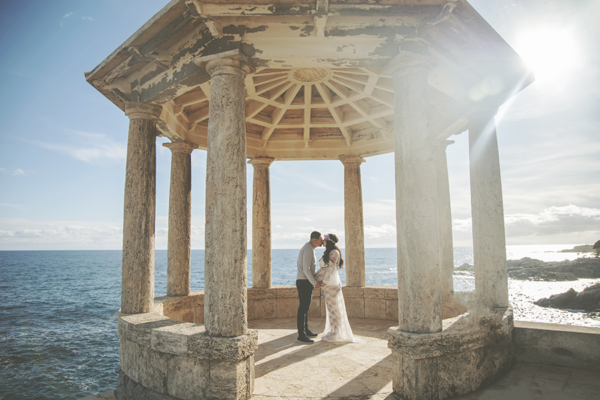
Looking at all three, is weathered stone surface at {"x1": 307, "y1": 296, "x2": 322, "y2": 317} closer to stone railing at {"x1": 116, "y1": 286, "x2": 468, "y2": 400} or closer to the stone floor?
the stone floor

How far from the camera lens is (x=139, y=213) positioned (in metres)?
7.98

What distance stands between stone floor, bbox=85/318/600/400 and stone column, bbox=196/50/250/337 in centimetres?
148

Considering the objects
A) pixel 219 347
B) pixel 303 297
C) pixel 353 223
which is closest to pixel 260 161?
pixel 353 223

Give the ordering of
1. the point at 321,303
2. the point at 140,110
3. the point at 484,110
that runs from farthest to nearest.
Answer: the point at 321,303, the point at 484,110, the point at 140,110

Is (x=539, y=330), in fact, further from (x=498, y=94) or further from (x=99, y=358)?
(x=99, y=358)

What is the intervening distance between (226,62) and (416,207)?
407 cm

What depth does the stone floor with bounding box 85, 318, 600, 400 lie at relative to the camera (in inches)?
234

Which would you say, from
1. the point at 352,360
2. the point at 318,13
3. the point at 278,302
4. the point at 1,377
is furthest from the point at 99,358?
the point at 318,13

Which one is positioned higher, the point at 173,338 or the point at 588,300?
the point at 173,338

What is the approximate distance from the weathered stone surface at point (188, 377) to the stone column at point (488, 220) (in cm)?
613

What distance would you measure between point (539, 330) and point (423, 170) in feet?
14.7

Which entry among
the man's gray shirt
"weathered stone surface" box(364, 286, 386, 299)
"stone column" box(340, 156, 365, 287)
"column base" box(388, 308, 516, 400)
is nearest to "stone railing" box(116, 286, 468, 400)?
"column base" box(388, 308, 516, 400)

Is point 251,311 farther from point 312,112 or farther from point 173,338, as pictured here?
point 312,112

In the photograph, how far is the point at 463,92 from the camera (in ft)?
27.4
